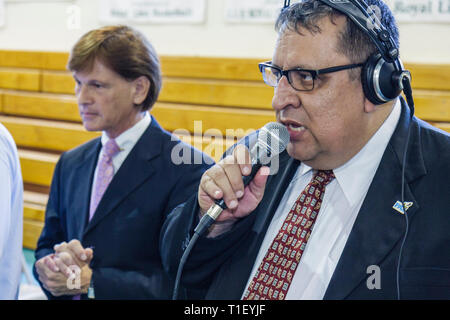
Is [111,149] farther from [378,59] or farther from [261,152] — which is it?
[378,59]

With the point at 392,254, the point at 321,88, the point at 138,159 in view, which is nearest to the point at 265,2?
the point at 138,159

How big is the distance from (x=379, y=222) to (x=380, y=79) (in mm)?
319

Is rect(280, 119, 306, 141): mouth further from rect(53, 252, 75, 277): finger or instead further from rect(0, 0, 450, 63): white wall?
rect(0, 0, 450, 63): white wall

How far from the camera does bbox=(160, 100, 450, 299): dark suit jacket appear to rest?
1.01 m

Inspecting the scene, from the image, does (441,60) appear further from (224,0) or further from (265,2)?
(224,0)

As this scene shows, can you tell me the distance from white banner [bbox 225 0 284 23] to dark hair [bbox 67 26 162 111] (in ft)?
3.41

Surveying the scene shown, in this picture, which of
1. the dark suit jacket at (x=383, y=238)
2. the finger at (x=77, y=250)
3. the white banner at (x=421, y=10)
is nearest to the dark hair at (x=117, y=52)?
the finger at (x=77, y=250)

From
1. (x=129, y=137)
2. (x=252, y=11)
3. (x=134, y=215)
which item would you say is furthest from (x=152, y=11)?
(x=134, y=215)

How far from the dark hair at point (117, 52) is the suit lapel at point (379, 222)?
1.13 meters

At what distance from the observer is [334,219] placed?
1.14 m

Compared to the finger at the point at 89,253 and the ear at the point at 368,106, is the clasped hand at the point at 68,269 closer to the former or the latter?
the finger at the point at 89,253

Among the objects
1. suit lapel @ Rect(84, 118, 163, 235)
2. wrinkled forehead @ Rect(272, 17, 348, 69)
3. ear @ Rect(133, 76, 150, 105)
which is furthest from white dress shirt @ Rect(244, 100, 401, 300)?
ear @ Rect(133, 76, 150, 105)

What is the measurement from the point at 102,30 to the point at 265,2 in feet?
3.98

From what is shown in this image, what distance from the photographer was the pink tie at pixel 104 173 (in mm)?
1828
